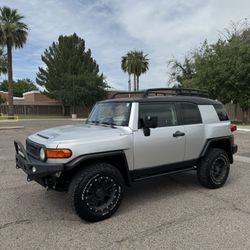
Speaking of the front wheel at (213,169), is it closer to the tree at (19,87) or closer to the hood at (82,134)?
the hood at (82,134)

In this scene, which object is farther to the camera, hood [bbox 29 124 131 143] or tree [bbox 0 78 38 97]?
tree [bbox 0 78 38 97]

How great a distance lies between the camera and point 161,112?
5207mm

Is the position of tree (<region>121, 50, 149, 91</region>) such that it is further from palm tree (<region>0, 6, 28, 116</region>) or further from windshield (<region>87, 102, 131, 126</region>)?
windshield (<region>87, 102, 131, 126</region>)

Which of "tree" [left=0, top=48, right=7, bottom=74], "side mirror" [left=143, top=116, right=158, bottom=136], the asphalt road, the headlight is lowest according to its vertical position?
the asphalt road

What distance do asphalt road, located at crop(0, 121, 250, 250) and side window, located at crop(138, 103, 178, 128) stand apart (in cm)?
133

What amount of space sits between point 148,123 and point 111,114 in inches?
32.8

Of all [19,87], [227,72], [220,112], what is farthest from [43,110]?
[220,112]

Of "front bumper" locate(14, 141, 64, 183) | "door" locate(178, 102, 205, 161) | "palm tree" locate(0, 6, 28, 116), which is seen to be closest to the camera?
Answer: "front bumper" locate(14, 141, 64, 183)

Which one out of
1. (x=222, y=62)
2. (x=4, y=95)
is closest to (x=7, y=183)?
(x=222, y=62)

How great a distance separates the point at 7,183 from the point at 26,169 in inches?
84.5

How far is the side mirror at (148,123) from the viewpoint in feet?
15.4

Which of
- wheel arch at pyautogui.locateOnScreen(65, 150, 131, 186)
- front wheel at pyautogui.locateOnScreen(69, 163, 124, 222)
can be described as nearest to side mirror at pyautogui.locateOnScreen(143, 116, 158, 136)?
wheel arch at pyautogui.locateOnScreen(65, 150, 131, 186)

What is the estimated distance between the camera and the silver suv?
4.14 metres

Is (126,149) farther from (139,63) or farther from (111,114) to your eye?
(139,63)
